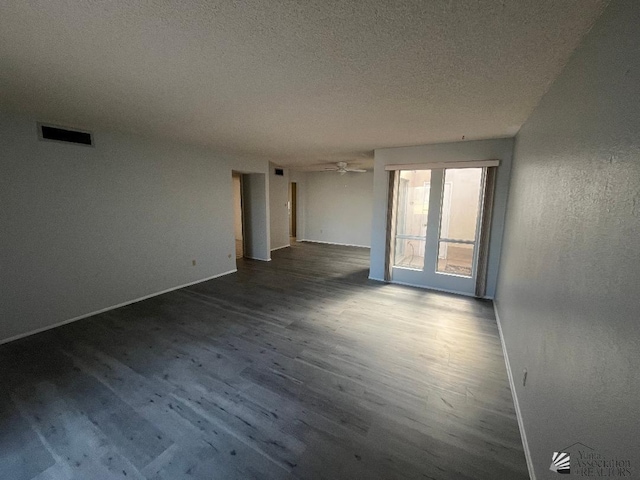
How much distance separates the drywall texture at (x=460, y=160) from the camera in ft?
12.2

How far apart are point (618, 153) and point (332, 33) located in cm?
134

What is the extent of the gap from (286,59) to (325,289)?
345 cm

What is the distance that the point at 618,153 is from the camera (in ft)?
3.03

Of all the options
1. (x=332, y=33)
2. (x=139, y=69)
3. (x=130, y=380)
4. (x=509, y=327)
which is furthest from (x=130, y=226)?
(x=509, y=327)

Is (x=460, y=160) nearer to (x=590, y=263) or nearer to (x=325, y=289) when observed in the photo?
(x=325, y=289)

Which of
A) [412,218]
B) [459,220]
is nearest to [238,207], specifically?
[412,218]

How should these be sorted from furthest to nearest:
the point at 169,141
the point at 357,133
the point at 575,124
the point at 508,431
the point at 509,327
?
the point at 169,141
the point at 357,133
the point at 509,327
the point at 508,431
the point at 575,124

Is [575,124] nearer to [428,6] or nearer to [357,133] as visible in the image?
[428,6]

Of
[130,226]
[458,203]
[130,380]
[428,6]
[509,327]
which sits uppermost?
[428,6]

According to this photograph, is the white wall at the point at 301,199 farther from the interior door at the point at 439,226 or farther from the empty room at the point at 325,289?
the interior door at the point at 439,226

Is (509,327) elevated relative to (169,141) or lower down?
lower down

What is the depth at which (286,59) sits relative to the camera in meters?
1.63

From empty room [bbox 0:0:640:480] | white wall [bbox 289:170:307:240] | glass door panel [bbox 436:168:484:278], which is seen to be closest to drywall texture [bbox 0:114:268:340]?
empty room [bbox 0:0:640:480]

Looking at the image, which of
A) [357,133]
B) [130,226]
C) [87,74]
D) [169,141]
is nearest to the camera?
[87,74]
